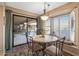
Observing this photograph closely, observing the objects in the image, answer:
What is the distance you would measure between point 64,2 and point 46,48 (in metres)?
0.71

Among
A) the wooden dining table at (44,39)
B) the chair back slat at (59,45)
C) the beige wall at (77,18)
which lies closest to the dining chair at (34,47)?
the wooden dining table at (44,39)

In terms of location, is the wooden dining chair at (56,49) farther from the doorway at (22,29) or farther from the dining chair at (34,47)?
the doorway at (22,29)

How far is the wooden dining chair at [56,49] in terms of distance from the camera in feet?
4.74

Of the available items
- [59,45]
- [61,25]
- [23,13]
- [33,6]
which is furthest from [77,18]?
[23,13]

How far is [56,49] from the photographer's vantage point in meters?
1.48

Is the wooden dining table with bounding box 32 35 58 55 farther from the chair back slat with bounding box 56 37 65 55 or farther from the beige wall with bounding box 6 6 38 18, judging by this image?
the beige wall with bounding box 6 6 38 18

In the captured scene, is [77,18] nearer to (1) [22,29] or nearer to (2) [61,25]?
(2) [61,25]

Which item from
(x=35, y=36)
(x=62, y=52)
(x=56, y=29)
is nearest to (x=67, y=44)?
(x=62, y=52)

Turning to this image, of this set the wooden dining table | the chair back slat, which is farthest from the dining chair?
the chair back slat

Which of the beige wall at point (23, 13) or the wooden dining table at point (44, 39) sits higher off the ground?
the beige wall at point (23, 13)

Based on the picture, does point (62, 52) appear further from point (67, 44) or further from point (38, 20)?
point (38, 20)

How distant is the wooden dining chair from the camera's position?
1.44 meters

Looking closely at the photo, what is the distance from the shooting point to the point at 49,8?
57.2 inches

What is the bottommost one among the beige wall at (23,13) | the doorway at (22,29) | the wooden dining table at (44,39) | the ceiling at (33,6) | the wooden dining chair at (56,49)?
the wooden dining chair at (56,49)
